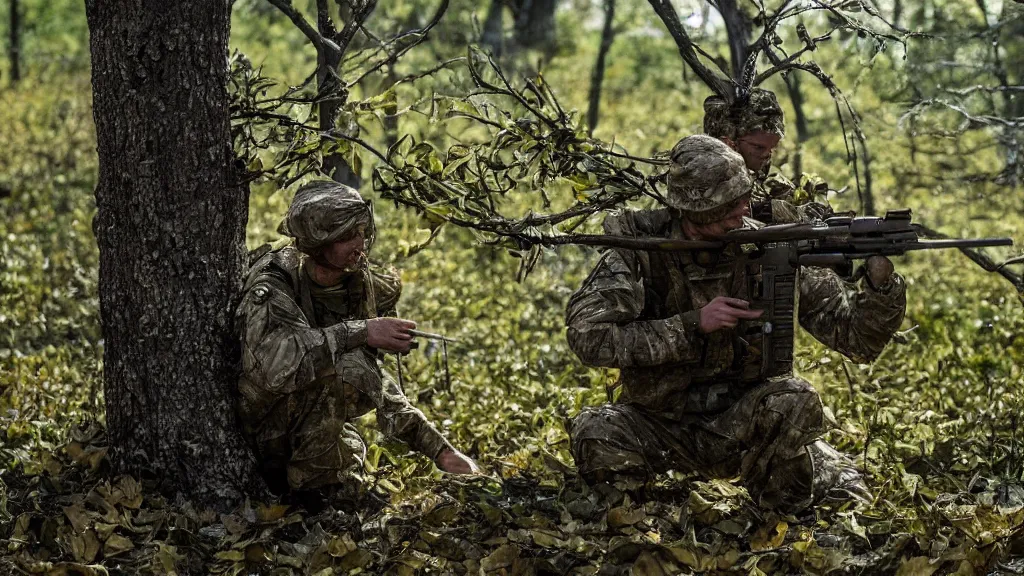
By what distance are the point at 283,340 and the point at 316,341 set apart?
0.13m

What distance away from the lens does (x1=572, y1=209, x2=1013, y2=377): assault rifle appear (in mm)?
4406

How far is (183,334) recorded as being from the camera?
4.80 m

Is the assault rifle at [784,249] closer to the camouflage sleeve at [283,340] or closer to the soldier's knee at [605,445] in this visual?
the soldier's knee at [605,445]

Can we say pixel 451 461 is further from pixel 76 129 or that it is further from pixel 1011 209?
pixel 76 129

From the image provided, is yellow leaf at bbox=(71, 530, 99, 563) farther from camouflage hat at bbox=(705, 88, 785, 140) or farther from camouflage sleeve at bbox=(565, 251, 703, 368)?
camouflage hat at bbox=(705, 88, 785, 140)

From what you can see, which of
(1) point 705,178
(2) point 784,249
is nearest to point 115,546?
(1) point 705,178

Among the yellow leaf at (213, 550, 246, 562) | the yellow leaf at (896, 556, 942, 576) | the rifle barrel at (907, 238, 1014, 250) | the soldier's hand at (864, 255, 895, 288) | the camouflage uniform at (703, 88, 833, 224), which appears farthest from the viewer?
the camouflage uniform at (703, 88, 833, 224)

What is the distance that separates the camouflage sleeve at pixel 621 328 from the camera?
474 cm

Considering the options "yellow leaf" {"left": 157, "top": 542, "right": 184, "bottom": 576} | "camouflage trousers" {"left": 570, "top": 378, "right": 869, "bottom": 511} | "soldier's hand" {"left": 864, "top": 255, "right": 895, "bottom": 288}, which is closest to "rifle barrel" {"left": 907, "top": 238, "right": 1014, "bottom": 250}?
"soldier's hand" {"left": 864, "top": 255, "right": 895, "bottom": 288}

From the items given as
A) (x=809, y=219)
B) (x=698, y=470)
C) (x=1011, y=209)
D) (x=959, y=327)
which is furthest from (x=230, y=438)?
(x=1011, y=209)

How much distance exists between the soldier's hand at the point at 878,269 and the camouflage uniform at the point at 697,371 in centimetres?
8

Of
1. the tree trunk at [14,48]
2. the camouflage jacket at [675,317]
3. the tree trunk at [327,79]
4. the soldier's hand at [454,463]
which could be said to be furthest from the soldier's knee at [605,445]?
the tree trunk at [14,48]

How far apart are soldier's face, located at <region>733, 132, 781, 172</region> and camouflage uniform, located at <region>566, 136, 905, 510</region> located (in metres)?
0.69

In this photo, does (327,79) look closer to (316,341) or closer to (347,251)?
(347,251)
